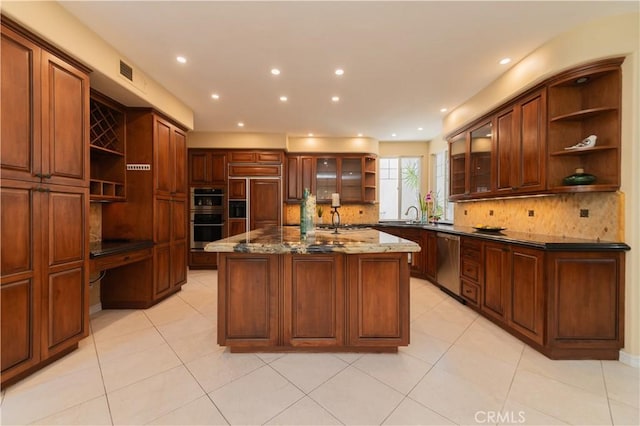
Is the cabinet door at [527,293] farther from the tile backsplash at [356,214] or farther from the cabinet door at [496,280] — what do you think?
the tile backsplash at [356,214]

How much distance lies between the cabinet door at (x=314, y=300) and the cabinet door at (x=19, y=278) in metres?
1.92

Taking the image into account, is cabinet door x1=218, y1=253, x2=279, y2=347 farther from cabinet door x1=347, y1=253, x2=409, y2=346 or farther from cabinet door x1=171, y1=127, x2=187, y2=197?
cabinet door x1=171, y1=127, x2=187, y2=197

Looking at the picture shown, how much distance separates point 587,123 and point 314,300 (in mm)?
3216

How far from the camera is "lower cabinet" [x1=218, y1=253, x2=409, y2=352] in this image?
7.22 ft

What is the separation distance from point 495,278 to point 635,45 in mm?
2354

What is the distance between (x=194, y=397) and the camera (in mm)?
1717

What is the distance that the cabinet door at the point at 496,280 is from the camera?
105 inches

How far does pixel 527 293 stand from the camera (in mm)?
2396

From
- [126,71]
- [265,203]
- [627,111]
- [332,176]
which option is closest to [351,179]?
[332,176]

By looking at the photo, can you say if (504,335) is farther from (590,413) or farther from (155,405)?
(155,405)

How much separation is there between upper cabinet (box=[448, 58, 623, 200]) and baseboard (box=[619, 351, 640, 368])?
55.4 inches

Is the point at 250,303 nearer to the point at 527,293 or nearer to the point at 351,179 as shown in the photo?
the point at 527,293

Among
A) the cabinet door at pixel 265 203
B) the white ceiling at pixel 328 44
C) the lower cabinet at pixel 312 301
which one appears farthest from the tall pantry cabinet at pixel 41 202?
the cabinet door at pixel 265 203

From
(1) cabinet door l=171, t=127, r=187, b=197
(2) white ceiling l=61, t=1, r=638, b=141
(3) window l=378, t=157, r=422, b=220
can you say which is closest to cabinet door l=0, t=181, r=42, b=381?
(2) white ceiling l=61, t=1, r=638, b=141
